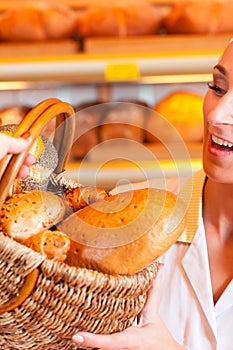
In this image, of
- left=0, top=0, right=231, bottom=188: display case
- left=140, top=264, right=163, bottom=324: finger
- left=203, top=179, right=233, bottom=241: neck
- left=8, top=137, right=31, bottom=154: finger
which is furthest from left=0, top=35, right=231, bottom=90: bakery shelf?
left=8, top=137, right=31, bottom=154: finger

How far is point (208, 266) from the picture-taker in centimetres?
129

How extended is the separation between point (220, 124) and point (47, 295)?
54 cm

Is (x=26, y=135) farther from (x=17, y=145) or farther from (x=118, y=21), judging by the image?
(x=118, y=21)

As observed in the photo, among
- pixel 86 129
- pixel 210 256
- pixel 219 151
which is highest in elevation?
pixel 219 151

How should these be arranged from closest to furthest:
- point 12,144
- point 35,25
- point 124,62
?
point 12,144 < point 124,62 < point 35,25

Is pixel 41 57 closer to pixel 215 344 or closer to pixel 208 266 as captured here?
pixel 208 266

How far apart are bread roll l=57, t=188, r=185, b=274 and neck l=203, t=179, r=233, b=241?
17.4 inches

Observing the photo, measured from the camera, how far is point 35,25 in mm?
2252

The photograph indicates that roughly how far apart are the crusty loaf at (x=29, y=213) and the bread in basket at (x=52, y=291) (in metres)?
0.02

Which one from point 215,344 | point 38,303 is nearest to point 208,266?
point 215,344

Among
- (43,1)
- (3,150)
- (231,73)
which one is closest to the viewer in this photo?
(3,150)

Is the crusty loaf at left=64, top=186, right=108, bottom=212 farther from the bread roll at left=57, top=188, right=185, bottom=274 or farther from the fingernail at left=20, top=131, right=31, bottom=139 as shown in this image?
the fingernail at left=20, top=131, right=31, bottom=139

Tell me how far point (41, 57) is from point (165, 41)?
446 millimetres

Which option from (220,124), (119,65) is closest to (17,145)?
(220,124)
